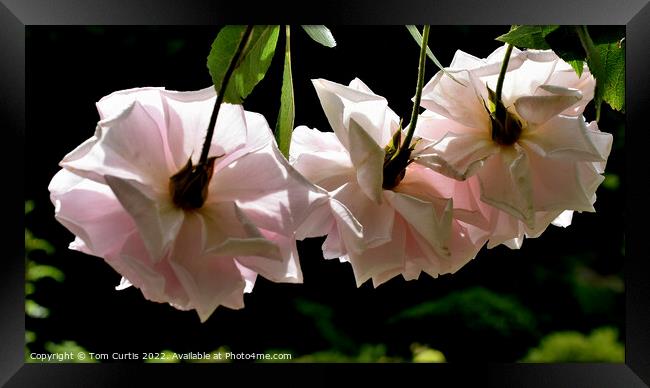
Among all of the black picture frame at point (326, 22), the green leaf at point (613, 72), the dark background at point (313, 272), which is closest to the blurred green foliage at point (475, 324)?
the dark background at point (313, 272)

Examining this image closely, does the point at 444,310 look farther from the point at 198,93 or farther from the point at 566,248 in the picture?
the point at 198,93

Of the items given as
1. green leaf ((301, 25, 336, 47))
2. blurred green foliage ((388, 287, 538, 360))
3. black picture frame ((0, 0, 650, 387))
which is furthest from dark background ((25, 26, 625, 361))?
green leaf ((301, 25, 336, 47))

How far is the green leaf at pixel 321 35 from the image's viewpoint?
0.86ft

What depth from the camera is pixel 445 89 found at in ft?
0.81

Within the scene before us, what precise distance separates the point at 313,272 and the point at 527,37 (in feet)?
4.07

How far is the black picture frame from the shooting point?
1.07 feet

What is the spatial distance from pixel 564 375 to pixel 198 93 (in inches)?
12.3

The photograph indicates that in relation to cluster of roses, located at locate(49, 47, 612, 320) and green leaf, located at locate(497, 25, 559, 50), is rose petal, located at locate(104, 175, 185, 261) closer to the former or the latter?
cluster of roses, located at locate(49, 47, 612, 320)

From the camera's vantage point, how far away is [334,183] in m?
0.23

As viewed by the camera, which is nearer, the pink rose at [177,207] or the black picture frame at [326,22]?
the pink rose at [177,207]

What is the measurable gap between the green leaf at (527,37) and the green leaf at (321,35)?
6 cm

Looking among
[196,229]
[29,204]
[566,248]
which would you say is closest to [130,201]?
[196,229]

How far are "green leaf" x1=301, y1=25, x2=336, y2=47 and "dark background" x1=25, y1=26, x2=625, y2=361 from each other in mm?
927

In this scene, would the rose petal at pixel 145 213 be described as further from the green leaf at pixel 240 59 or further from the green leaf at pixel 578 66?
the green leaf at pixel 578 66
